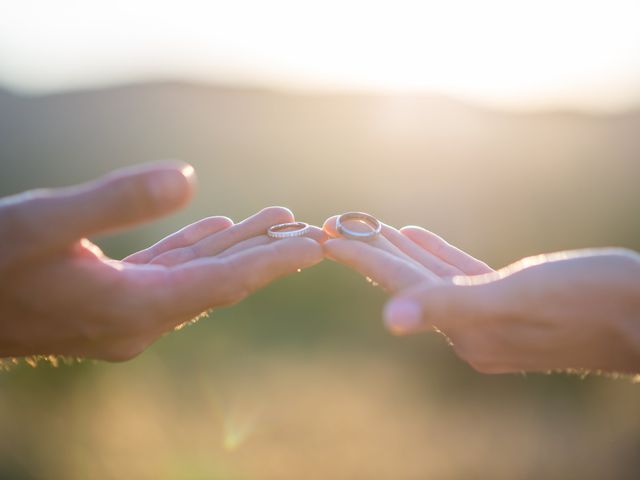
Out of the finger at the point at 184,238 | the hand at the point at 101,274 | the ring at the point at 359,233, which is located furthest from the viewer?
the finger at the point at 184,238

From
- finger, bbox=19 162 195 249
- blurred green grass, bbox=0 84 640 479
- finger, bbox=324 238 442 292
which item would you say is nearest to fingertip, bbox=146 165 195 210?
finger, bbox=19 162 195 249

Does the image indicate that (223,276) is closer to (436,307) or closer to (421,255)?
(436,307)

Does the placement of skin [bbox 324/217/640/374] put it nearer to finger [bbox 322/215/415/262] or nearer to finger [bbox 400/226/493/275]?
finger [bbox 322/215/415/262]

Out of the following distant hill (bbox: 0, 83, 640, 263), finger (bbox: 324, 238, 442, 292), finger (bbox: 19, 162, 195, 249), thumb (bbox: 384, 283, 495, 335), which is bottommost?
distant hill (bbox: 0, 83, 640, 263)

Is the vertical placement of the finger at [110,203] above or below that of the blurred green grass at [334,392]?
above

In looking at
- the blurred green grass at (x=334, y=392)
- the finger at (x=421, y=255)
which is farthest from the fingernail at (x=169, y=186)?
the blurred green grass at (x=334, y=392)

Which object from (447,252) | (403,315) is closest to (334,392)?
(447,252)

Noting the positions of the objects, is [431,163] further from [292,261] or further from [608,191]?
[292,261]

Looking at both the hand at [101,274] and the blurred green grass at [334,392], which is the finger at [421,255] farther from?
the blurred green grass at [334,392]
